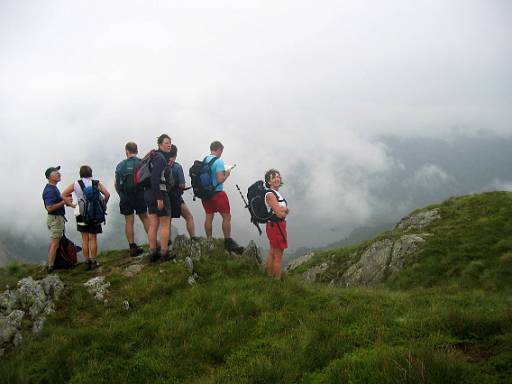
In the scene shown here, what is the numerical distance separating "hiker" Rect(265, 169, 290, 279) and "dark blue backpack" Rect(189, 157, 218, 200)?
2.05 metres

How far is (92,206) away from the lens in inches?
471

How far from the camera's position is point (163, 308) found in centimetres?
950

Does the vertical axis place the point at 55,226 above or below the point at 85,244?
above

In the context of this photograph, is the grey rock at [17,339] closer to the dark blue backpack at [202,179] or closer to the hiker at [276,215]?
the dark blue backpack at [202,179]

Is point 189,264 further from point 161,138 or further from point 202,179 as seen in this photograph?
point 161,138

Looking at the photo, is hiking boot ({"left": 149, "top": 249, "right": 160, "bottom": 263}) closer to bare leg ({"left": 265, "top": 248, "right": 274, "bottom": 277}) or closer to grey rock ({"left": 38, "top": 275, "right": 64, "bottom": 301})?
grey rock ({"left": 38, "top": 275, "right": 64, "bottom": 301})

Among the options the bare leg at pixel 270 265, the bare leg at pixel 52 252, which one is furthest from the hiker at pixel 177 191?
the bare leg at pixel 52 252

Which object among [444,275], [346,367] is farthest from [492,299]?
[444,275]

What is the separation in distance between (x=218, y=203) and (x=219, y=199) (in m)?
0.14

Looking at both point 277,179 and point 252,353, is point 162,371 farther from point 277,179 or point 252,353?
point 277,179

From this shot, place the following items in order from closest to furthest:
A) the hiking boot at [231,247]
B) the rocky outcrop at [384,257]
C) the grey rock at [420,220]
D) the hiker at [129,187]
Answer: the hiker at [129,187]
the hiking boot at [231,247]
the rocky outcrop at [384,257]
the grey rock at [420,220]

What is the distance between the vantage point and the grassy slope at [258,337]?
614 centimetres

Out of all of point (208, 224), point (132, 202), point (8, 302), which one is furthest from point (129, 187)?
point (8, 302)

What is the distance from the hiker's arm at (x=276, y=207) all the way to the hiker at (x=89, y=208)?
528cm
